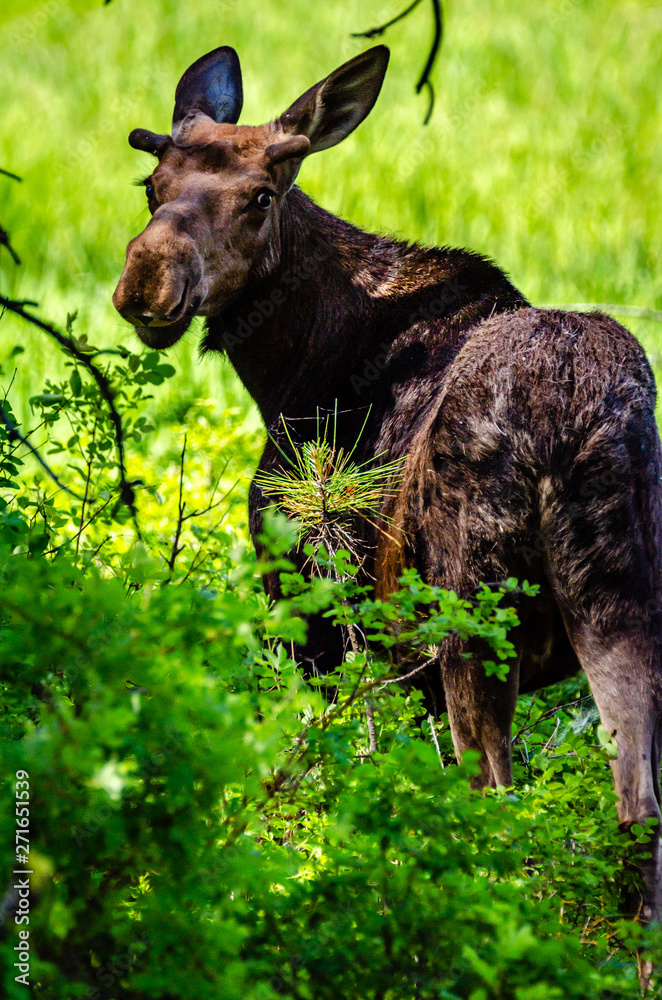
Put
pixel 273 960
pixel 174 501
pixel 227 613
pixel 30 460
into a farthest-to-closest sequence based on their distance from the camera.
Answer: pixel 30 460 → pixel 174 501 → pixel 273 960 → pixel 227 613

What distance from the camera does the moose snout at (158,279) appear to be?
12.6 feet

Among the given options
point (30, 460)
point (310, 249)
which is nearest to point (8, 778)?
point (310, 249)

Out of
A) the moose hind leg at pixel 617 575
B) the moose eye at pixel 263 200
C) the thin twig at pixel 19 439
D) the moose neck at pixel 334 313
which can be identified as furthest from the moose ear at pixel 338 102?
the moose hind leg at pixel 617 575

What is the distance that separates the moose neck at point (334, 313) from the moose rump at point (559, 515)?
35.5 inches

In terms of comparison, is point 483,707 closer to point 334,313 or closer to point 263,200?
point 334,313

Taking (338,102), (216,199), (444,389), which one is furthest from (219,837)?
(338,102)

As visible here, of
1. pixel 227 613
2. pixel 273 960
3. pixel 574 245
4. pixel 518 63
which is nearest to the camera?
pixel 227 613

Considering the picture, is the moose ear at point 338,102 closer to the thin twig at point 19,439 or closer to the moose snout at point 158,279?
→ the moose snout at point 158,279

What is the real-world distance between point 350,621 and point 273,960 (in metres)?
0.85

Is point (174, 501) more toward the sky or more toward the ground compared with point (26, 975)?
Answer: more toward the sky

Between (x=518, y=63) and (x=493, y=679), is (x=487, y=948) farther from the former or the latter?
(x=518, y=63)

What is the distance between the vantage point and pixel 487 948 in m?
2.05

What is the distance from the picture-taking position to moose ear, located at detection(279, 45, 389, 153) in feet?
14.7

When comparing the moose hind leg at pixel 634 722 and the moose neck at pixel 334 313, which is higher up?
the moose neck at pixel 334 313
